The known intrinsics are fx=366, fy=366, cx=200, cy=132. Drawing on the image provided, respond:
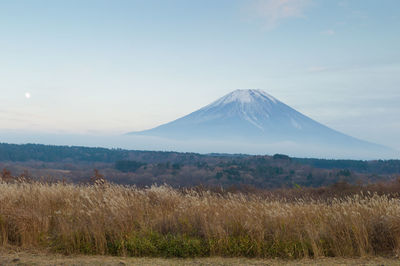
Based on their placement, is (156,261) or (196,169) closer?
(156,261)

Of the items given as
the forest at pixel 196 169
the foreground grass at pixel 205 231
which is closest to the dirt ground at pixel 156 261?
the foreground grass at pixel 205 231

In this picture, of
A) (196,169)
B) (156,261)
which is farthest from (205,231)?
(196,169)

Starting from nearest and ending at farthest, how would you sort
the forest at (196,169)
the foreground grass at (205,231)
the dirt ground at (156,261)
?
1. the dirt ground at (156,261)
2. the foreground grass at (205,231)
3. the forest at (196,169)

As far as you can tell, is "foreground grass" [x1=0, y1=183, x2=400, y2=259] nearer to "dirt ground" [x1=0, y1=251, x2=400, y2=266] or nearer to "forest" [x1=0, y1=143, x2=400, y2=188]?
"dirt ground" [x1=0, y1=251, x2=400, y2=266]

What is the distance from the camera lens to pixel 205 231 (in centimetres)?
756

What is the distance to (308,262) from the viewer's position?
665cm

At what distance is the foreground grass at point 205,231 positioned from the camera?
280 inches

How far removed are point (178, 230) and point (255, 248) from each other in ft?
5.60

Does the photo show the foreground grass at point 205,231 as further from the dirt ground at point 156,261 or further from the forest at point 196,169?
the forest at point 196,169

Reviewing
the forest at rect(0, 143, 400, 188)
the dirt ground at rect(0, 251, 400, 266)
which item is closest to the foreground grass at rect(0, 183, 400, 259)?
the dirt ground at rect(0, 251, 400, 266)

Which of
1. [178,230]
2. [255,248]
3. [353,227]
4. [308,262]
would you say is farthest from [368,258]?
[178,230]

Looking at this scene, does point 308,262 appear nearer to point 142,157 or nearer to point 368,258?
point 368,258

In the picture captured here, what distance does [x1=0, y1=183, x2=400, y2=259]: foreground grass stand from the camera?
23.3 feet

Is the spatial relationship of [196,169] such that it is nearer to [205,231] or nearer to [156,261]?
[205,231]
